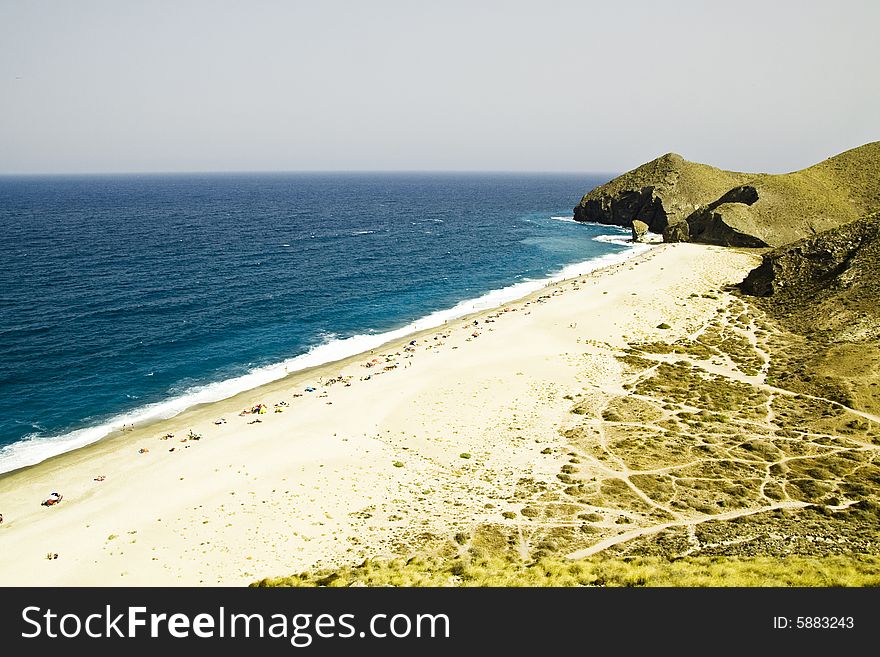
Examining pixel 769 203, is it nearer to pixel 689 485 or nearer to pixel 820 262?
pixel 820 262

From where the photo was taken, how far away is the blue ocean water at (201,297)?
45.1 meters

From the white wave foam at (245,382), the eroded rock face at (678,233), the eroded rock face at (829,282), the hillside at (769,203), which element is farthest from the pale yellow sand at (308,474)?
the eroded rock face at (678,233)

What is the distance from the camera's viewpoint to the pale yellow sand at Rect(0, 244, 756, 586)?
24.5 metres

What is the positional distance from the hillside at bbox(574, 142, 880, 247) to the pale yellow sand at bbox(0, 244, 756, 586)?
65888mm

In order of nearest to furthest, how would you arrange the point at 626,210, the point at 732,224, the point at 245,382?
the point at 245,382
the point at 732,224
the point at 626,210

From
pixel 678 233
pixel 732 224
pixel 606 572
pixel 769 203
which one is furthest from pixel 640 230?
pixel 606 572

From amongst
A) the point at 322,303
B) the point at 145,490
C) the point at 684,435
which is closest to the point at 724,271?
the point at 684,435

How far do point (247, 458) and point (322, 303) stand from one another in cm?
4073

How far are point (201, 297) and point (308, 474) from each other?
49.4m

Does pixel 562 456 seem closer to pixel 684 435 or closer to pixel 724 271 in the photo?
pixel 684 435

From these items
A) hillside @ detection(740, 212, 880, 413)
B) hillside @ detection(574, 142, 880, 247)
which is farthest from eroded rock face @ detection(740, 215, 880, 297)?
hillside @ detection(574, 142, 880, 247)

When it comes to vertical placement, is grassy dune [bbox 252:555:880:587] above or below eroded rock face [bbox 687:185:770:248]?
below

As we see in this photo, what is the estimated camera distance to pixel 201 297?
7150 centimetres

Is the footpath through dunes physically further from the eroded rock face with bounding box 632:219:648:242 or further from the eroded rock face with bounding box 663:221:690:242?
the eroded rock face with bounding box 632:219:648:242
